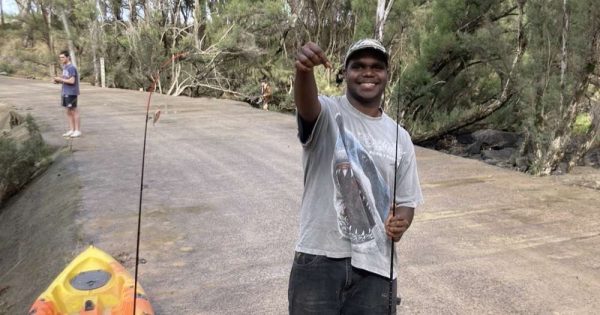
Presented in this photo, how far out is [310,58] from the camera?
75.9 inches

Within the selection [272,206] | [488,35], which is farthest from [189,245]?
[488,35]

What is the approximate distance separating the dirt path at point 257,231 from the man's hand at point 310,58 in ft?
8.88

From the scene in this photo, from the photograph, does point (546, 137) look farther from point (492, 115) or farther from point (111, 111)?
point (111, 111)

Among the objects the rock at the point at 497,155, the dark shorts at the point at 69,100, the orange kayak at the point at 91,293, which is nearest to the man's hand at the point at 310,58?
the orange kayak at the point at 91,293

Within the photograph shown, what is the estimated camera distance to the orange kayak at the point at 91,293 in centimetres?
345

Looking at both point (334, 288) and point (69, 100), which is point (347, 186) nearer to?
point (334, 288)

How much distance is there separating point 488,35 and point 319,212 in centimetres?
1203

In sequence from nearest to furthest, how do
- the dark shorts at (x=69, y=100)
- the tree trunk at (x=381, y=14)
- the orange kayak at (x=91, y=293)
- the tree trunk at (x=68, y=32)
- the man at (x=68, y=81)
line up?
1. the orange kayak at (x=91, y=293)
2. the man at (x=68, y=81)
3. the dark shorts at (x=69, y=100)
4. the tree trunk at (x=381, y=14)
5. the tree trunk at (x=68, y=32)

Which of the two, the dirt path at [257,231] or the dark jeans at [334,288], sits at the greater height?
the dark jeans at [334,288]

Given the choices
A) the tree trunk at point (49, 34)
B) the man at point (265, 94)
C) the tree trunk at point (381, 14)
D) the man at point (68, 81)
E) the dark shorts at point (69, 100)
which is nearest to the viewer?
the man at point (68, 81)

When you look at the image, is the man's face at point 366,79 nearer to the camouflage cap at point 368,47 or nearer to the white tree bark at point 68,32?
the camouflage cap at point 368,47

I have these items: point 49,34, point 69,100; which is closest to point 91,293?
point 69,100

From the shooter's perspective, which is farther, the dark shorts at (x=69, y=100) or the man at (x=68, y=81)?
the dark shorts at (x=69, y=100)

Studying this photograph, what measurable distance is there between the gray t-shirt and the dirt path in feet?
7.09
